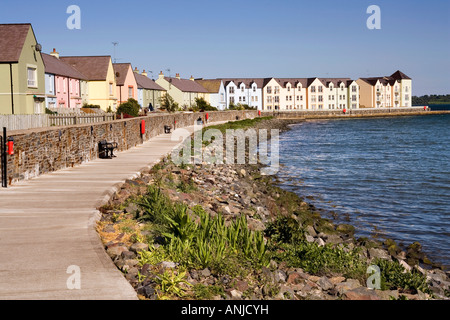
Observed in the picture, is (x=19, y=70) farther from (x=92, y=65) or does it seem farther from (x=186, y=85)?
(x=186, y=85)

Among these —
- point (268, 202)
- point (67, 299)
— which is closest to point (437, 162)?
point (268, 202)

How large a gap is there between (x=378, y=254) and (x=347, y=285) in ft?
13.8

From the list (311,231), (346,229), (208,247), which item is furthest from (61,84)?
(208,247)

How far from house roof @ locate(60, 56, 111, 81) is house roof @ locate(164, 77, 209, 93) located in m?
31.9

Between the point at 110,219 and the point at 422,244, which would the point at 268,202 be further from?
the point at 110,219

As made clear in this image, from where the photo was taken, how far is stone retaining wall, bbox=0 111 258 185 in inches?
541

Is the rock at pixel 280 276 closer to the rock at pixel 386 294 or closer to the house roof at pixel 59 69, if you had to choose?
the rock at pixel 386 294

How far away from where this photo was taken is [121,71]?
66625mm

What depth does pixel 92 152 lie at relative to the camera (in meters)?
20.2

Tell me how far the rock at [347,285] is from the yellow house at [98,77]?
5174 cm

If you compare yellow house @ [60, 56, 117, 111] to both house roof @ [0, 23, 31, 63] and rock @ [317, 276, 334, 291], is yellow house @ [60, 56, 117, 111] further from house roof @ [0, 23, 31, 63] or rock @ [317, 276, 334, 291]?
rock @ [317, 276, 334, 291]

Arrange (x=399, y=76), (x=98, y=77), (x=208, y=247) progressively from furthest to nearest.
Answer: (x=399, y=76)
(x=98, y=77)
(x=208, y=247)

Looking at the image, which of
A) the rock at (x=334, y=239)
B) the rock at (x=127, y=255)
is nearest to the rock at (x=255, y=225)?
the rock at (x=334, y=239)

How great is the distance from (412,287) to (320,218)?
26.1 ft
